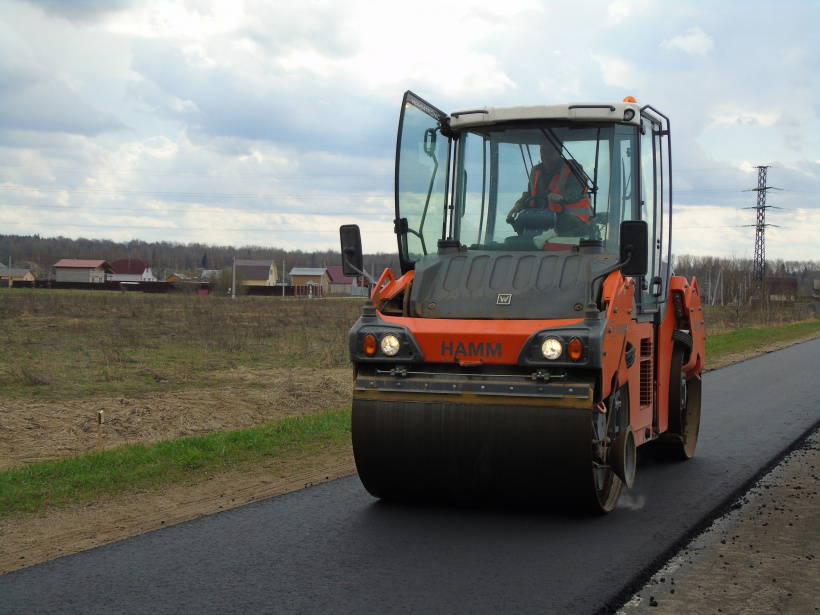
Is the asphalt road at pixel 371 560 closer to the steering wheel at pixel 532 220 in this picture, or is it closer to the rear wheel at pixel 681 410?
the rear wheel at pixel 681 410

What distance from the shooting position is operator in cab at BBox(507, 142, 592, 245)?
6.53 m

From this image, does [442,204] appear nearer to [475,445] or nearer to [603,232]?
[603,232]

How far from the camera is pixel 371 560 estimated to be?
4.84 metres

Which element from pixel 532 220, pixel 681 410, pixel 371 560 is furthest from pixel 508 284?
pixel 681 410

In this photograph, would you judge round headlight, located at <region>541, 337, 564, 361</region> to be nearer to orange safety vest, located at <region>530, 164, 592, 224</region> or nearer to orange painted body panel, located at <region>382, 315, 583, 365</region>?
orange painted body panel, located at <region>382, 315, 583, 365</region>

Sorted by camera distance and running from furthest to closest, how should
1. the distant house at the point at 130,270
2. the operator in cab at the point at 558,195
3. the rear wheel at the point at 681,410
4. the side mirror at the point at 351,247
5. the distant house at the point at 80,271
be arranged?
the distant house at the point at 130,270 → the distant house at the point at 80,271 → the rear wheel at the point at 681,410 → the operator in cab at the point at 558,195 → the side mirror at the point at 351,247

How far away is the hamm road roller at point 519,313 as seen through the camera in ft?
17.7

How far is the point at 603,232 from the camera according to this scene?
6.46m

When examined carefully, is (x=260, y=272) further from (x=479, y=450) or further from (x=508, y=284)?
(x=479, y=450)

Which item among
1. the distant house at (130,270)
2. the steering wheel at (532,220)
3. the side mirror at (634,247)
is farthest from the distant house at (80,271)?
the side mirror at (634,247)

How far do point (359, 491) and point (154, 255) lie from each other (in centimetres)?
14679

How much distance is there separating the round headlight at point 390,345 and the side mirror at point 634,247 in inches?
60.9

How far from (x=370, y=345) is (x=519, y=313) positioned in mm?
1016

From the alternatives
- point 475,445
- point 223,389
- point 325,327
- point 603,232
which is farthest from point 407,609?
point 325,327
